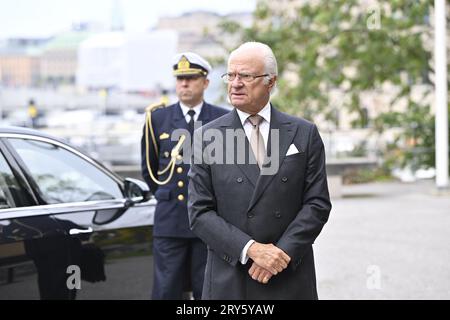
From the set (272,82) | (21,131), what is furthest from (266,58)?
(21,131)

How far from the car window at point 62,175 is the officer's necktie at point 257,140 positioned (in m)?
2.15

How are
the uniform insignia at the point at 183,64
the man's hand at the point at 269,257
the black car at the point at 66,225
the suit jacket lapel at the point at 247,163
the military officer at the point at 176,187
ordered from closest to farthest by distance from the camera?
the man's hand at the point at 269,257
the suit jacket lapel at the point at 247,163
the black car at the point at 66,225
the military officer at the point at 176,187
the uniform insignia at the point at 183,64

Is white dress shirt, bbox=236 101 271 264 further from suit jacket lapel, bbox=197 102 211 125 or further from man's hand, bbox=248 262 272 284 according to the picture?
suit jacket lapel, bbox=197 102 211 125

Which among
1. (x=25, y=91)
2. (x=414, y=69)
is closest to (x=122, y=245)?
(x=414, y=69)

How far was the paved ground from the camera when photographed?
7.25 metres

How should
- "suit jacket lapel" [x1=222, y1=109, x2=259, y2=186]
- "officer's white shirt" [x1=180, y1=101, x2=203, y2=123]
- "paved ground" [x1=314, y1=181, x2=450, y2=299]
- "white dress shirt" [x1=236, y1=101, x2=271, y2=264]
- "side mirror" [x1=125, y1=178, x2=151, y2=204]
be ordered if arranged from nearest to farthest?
1. "suit jacket lapel" [x1=222, y1=109, x2=259, y2=186]
2. "white dress shirt" [x1=236, y1=101, x2=271, y2=264]
3. "officer's white shirt" [x1=180, y1=101, x2=203, y2=123]
4. "side mirror" [x1=125, y1=178, x2=151, y2=204]
5. "paved ground" [x1=314, y1=181, x2=450, y2=299]

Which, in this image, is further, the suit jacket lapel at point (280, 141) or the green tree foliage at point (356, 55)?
the green tree foliage at point (356, 55)

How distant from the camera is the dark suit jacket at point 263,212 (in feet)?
11.8

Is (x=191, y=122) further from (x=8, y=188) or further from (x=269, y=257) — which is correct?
(x=269, y=257)

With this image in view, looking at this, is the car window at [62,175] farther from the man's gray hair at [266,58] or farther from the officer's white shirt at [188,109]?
the man's gray hair at [266,58]

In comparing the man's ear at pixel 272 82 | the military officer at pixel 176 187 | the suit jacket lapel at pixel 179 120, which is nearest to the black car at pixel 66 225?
the military officer at pixel 176 187

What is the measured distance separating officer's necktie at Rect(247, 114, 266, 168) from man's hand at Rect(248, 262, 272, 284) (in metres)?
0.42

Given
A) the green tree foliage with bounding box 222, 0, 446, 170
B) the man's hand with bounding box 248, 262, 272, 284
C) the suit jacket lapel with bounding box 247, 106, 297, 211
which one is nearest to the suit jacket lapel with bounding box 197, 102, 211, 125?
the suit jacket lapel with bounding box 247, 106, 297, 211
